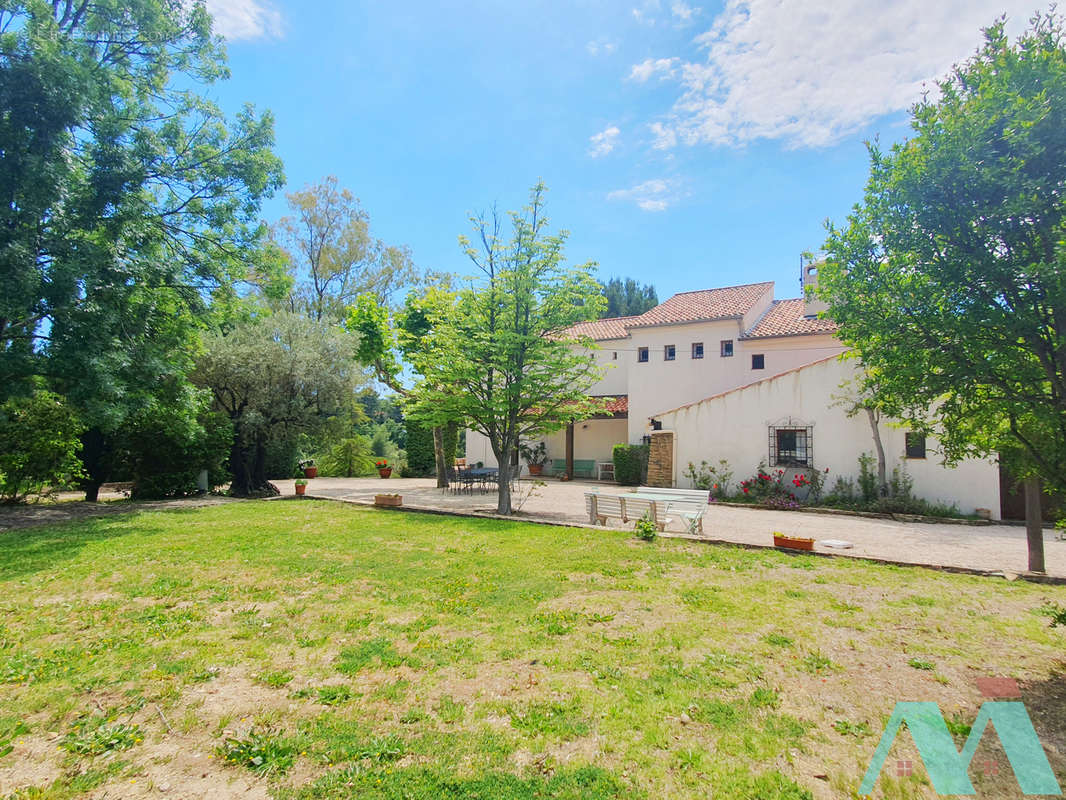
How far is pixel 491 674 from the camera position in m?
3.78

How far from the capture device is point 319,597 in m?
5.60

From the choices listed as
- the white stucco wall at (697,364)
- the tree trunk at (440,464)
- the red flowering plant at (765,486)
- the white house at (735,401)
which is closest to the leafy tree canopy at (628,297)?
the white house at (735,401)

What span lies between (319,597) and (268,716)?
8.34ft

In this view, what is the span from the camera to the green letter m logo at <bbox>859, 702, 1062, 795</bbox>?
261 centimetres

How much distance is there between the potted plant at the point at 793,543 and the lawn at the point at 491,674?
1.00m

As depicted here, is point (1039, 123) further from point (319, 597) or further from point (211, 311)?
point (211, 311)

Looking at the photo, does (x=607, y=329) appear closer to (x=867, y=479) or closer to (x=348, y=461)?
(x=348, y=461)

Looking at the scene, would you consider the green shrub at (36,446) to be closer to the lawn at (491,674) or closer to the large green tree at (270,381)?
the large green tree at (270,381)

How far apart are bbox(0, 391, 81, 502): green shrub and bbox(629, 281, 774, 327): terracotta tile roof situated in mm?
20616

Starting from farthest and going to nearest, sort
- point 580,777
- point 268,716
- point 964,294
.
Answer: point 964,294, point 268,716, point 580,777

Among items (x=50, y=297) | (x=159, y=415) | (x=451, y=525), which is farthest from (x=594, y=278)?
(x=159, y=415)

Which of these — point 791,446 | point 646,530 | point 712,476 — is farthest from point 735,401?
point 646,530

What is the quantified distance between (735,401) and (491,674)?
50.3 feet

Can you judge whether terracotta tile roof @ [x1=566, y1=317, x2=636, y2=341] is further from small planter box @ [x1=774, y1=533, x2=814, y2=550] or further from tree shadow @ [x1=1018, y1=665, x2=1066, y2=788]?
tree shadow @ [x1=1018, y1=665, x2=1066, y2=788]
